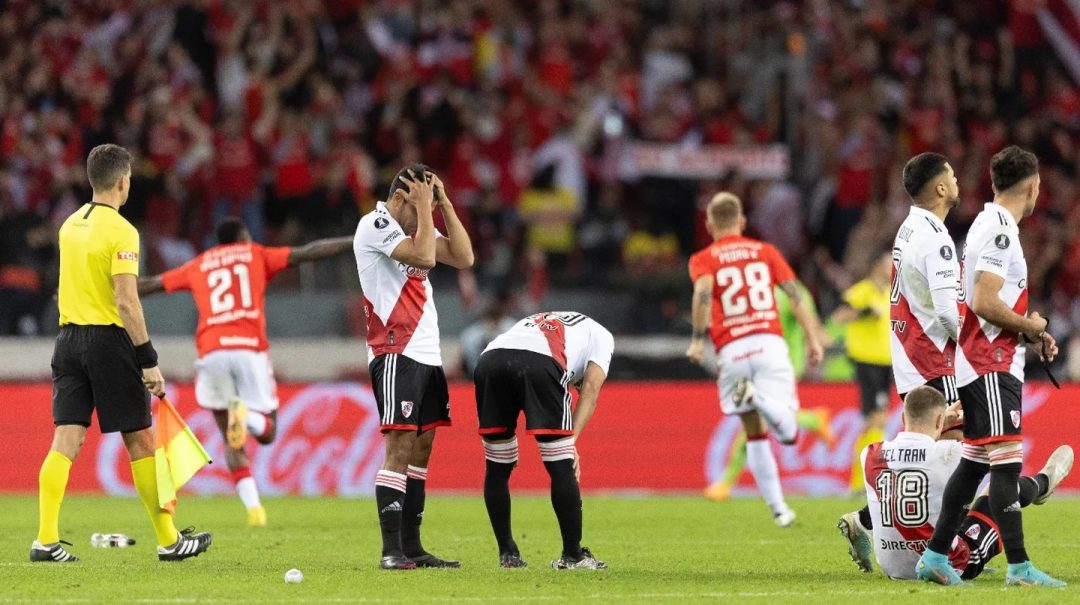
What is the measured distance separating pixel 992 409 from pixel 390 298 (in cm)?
344

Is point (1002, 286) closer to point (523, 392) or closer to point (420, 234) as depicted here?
point (523, 392)

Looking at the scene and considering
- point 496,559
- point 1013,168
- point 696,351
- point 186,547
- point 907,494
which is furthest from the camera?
point 696,351

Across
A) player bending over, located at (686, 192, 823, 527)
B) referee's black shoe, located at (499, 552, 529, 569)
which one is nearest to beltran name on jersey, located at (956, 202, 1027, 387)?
referee's black shoe, located at (499, 552, 529, 569)

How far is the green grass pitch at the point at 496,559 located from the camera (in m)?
8.47

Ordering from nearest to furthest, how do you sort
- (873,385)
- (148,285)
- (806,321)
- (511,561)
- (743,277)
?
(511,561)
(148,285)
(806,321)
(743,277)
(873,385)

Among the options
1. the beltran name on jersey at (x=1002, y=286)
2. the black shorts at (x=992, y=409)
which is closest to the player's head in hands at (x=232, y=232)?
the beltran name on jersey at (x=1002, y=286)

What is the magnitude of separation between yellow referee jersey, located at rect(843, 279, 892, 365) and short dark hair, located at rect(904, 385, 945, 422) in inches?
284

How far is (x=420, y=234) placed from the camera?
959cm

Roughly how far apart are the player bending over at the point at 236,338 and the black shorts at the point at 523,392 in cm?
444

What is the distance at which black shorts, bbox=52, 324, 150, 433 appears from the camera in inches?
394

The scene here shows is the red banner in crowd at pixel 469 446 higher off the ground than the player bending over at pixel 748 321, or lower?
lower

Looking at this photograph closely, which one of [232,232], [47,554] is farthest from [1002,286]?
[232,232]

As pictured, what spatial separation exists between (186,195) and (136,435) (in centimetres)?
1133

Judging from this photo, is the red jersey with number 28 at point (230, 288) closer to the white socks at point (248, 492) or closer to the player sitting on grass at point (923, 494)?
the white socks at point (248, 492)
